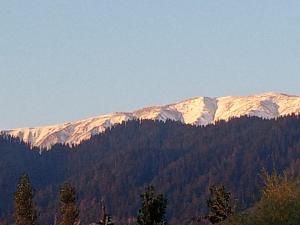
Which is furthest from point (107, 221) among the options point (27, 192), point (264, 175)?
point (264, 175)

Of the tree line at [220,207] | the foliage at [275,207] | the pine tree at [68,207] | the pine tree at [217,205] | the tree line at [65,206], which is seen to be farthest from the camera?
the pine tree at [68,207]

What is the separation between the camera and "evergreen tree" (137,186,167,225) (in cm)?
9412

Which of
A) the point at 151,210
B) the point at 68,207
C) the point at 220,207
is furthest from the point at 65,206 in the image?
the point at 151,210

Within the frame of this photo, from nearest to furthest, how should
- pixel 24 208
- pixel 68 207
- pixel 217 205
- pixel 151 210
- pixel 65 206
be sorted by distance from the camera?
pixel 151 210
pixel 217 205
pixel 24 208
pixel 68 207
pixel 65 206

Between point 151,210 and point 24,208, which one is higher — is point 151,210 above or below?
above

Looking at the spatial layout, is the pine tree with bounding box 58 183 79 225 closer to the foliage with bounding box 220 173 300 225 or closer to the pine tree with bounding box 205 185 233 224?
the pine tree with bounding box 205 185 233 224

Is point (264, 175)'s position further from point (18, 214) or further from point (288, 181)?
point (18, 214)

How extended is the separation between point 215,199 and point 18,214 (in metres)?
37.1

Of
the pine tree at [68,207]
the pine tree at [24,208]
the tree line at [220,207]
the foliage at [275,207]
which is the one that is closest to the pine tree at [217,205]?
the tree line at [220,207]

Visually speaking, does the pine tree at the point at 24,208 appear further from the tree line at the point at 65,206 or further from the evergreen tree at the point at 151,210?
the evergreen tree at the point at 151,210

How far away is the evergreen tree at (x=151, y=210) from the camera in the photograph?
9412 centimetres

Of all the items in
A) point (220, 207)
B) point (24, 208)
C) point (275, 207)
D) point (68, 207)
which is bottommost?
point (220, 207)

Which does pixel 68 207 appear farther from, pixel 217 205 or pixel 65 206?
pixel 217 205

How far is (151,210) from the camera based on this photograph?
94.6 m
